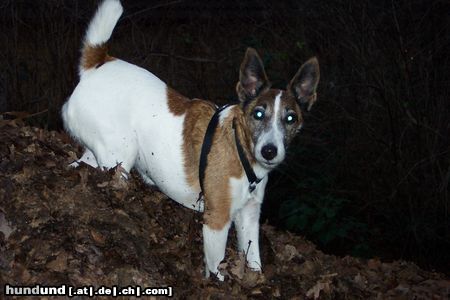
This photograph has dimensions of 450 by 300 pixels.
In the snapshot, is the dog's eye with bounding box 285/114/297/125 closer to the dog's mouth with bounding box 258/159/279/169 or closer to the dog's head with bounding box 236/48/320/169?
the dog's head with bounding box 236/48/320/169

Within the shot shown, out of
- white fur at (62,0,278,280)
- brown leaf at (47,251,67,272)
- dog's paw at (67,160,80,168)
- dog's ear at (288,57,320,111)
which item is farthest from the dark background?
brown leaf at (47,251,67,272)

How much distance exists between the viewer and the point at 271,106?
4820 mm

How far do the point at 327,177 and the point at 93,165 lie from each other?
4.56 meters

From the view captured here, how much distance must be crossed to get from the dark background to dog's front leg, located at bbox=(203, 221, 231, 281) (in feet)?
11.6

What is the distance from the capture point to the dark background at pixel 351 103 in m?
8.70

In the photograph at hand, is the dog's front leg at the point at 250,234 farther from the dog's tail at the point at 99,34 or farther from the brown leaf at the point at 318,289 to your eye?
the dog's tail at the point at 99,34

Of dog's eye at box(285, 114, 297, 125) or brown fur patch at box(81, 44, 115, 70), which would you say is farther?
brown fur patch at box(81, 44, 115, 70)

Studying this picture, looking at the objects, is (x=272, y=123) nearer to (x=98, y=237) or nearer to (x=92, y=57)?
(x=98, y=237)

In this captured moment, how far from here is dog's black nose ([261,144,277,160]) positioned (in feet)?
15.0

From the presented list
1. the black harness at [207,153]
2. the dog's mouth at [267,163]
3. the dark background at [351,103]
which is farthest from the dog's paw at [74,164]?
the dark background at [351,103]

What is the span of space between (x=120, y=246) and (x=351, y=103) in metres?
5.62

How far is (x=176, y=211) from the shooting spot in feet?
20.1

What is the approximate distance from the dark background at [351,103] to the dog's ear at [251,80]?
369cm

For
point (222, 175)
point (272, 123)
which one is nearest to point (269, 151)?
point (272, 123)
